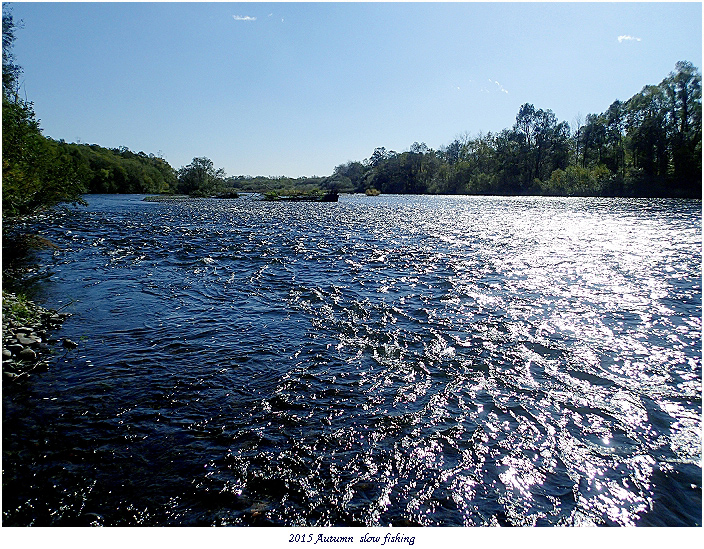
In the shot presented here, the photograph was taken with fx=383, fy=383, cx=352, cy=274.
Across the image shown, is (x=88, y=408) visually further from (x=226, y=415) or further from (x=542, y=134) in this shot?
(x=542, y=134)

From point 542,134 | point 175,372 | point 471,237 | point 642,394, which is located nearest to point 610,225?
point 471,237

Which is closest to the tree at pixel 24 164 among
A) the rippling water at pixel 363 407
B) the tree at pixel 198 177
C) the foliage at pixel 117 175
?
the rippling water at pixel 363 407

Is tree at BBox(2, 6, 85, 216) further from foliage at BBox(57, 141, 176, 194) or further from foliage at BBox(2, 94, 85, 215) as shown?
foliage at BBox(57, 141, 176, 194)

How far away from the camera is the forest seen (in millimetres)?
87938

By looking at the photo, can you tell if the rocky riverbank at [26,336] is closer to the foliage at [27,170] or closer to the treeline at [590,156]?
the foliage at [27,170]

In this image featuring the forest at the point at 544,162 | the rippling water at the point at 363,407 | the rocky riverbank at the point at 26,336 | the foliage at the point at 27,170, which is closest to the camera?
the rippling water at the point at 363,407

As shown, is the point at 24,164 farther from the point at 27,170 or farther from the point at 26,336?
the point at 26,336

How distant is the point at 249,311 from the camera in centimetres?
1350

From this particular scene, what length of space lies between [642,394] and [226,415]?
8487 millimetres

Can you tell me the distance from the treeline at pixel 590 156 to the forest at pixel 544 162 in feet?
0.79

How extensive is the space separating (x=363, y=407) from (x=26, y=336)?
8.67 metres

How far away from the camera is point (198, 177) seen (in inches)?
4909

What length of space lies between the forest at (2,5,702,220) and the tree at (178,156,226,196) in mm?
325

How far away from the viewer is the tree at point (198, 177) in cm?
12366
